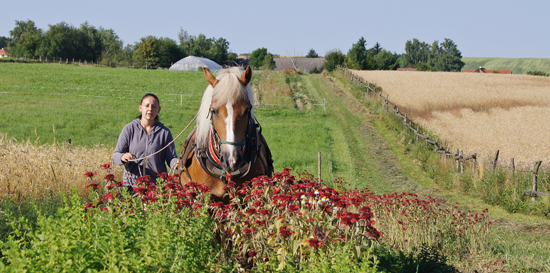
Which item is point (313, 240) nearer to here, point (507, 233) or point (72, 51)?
point (507, 233)

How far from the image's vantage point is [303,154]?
17109mm

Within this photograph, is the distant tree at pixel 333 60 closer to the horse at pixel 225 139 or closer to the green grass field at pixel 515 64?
the horse at pixel 225 139

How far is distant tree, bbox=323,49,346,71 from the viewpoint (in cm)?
5562

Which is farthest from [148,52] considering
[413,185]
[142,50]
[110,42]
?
[413,185]

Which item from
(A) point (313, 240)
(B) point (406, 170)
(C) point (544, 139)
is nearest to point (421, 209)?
(A) point (313, 240)

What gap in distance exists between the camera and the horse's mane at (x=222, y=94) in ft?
14.1

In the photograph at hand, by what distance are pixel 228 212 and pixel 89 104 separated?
2633cm

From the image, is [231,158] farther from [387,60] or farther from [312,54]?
[312,54]

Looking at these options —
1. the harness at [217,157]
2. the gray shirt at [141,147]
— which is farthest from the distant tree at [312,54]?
the harness at [217,157]

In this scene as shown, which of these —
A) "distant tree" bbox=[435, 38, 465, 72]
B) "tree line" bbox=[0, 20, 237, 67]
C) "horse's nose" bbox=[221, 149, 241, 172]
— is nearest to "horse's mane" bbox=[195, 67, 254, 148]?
"horse's nose" bbox=[221, 149, 241, 172]

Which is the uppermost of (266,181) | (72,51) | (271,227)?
(72,51)

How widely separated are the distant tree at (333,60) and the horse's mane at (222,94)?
51.8 m

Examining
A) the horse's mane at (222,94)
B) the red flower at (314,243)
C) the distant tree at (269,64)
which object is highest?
the distant tree at (269,64)

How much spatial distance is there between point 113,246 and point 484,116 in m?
26.2
